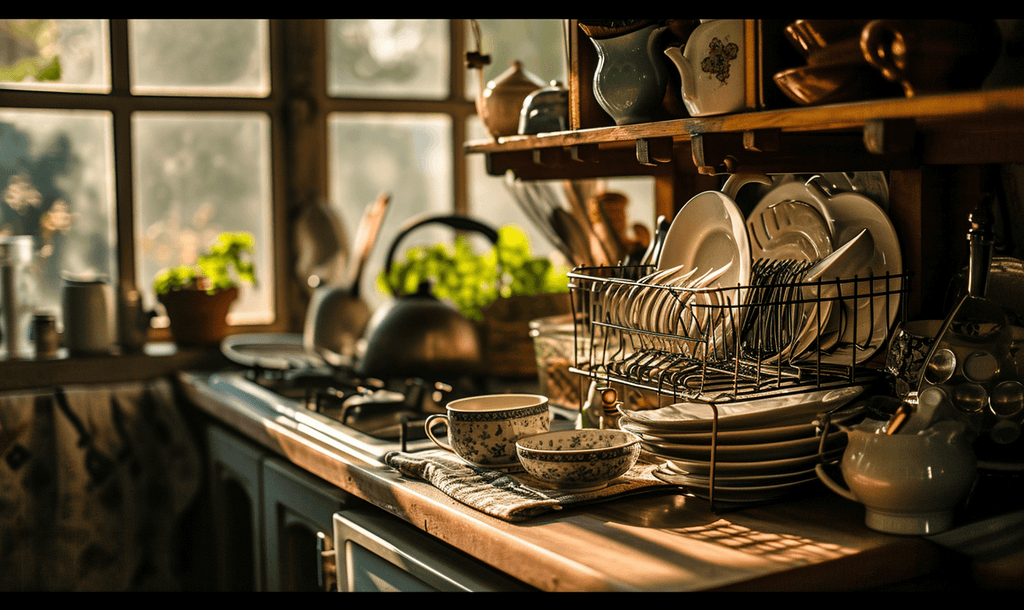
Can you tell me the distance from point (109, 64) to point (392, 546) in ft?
5.50

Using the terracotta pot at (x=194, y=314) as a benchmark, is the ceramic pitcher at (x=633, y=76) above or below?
above

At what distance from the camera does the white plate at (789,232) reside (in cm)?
126

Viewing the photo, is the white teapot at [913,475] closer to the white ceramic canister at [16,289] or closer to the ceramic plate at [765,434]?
the ceramic plate at [765,434]

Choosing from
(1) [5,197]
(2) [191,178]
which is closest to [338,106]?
(2) [191,178]

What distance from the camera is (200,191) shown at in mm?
2502

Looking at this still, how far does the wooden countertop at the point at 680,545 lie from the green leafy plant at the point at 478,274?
878 mm

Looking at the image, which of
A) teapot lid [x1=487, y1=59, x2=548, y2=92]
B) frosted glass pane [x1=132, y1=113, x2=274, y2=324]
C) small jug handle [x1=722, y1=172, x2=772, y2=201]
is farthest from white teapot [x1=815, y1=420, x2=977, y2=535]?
frosted glass pane [x1=132, y1=113, x2=274, y2=324]

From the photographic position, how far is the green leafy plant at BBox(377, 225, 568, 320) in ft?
6.79

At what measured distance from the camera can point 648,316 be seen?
126cm

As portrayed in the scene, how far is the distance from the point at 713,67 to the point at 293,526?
1.12 metres

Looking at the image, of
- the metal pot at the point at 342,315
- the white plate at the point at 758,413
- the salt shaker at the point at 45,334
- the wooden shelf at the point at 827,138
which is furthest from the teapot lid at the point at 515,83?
the salt shaker at the point at 45,334

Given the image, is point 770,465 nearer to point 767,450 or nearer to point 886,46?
point 767,450

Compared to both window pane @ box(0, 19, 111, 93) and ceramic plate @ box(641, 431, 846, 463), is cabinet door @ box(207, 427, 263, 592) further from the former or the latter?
ceramic plate @ box(641, 431, 846, 463)

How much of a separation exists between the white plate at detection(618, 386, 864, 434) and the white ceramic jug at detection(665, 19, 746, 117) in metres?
0.35
